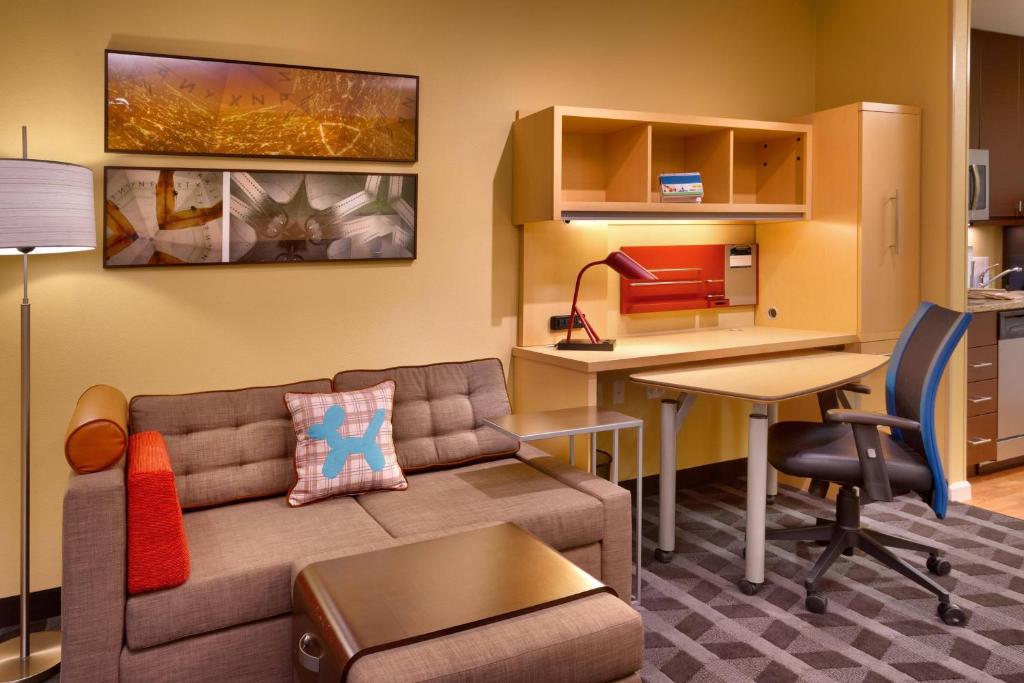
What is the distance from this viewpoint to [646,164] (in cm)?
352

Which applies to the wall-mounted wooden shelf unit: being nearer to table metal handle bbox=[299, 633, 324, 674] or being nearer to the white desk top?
the white desk top

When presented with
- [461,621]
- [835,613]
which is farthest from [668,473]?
[461,621]

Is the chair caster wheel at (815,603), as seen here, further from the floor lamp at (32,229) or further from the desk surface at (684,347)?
the floor lamp at (32,229)

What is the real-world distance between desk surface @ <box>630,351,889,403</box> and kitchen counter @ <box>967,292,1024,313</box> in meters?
0.93

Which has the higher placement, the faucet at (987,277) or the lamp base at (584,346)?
the faucet at (987,277)

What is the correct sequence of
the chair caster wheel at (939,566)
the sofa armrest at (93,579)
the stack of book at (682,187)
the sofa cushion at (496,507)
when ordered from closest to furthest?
the sofa armrest at (93,579) → the sofa cushion at (496,507) → the chair caster wheel at (939,566) → the stack of book at (682,187)

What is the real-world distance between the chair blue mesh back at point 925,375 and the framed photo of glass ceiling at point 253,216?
1984 millimetres

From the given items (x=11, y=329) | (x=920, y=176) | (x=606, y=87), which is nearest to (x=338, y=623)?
(x=11, y=329)

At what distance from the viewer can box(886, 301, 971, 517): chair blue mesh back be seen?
8.95 feet

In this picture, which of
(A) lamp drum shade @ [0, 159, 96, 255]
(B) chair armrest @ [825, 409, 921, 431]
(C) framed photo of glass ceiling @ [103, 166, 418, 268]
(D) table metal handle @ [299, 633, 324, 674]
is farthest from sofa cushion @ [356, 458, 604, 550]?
(A) lamp drum shade @ [0, 159, 96, 255]

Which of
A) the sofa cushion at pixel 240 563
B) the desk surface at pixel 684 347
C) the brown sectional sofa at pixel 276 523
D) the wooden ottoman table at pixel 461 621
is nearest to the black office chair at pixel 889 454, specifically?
the desk surface at pixel 684 347

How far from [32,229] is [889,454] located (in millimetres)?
2876

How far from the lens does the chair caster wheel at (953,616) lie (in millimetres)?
2670

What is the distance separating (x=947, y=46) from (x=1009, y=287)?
7.45ft
